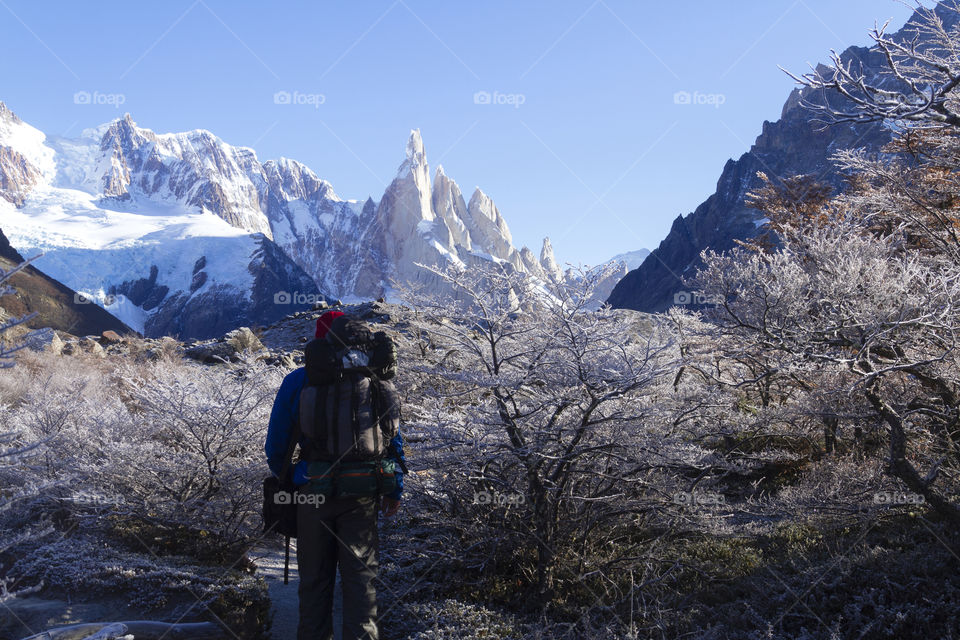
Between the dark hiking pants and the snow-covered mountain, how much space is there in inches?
3365

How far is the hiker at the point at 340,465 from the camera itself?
3328 millimetres

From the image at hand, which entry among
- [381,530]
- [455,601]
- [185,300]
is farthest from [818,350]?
[185,300]

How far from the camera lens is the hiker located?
3328mm

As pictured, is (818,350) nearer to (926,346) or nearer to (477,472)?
(926,346)

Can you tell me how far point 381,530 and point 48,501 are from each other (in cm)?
343

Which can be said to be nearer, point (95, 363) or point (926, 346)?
point (926, 346)

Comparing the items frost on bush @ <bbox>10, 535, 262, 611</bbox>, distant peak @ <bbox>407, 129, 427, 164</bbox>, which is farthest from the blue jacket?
distant peak @ <bbox>407, 129, 427, 164</bbox>

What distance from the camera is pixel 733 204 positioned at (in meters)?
77.8

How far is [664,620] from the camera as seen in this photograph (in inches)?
153

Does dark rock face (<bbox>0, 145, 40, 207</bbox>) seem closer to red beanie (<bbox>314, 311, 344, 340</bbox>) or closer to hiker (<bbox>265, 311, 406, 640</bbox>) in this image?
red beanie (<bbox>314, 311, 344, 340</bbox>)

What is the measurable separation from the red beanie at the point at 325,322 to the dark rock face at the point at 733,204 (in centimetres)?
7160

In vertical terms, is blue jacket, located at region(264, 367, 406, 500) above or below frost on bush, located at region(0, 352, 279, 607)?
above

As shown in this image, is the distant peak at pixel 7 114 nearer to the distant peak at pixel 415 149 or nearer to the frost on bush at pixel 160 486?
the distant peak at pixel 415 149

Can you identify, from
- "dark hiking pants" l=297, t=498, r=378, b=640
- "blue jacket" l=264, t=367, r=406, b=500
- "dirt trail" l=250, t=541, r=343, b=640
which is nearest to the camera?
"dark hiking pants" l=297, t=498, r=378, b=640
